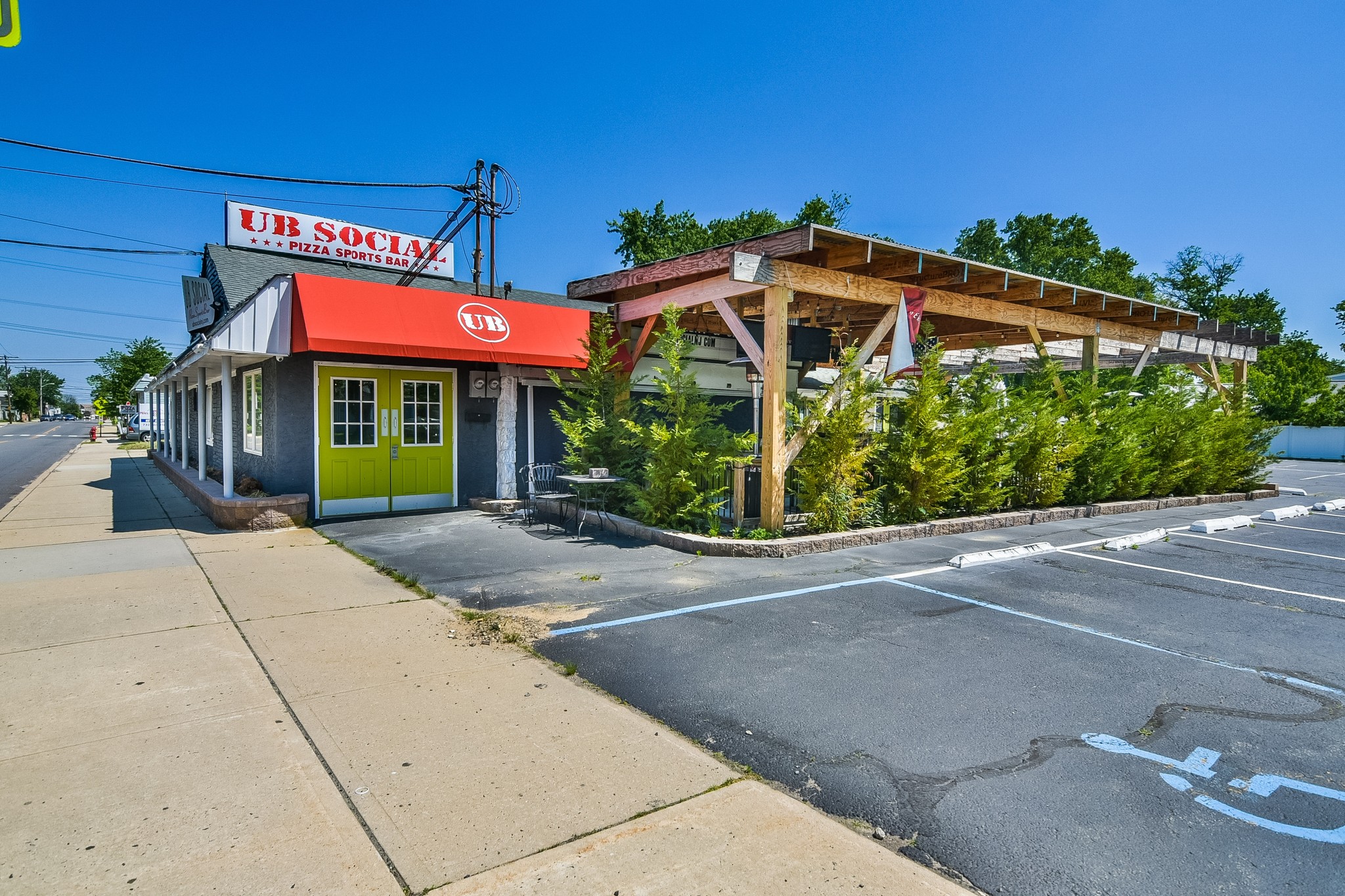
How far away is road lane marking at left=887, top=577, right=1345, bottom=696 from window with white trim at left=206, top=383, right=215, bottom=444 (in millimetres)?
15276

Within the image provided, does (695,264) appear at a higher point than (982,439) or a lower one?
higher

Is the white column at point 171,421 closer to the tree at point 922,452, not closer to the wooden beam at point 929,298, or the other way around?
the wooden beam at point 929,298

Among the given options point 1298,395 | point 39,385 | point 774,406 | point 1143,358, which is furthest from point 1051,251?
point 39,385

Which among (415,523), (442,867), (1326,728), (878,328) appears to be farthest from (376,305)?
(1326,728)

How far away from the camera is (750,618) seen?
18.6ft

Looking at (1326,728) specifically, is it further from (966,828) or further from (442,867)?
(442,867)

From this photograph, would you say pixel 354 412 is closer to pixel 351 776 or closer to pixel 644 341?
pixel 644 341

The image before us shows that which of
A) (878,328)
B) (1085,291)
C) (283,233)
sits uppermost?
(283,233)

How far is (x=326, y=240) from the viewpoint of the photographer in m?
17.7

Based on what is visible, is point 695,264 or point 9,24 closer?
point 9,24

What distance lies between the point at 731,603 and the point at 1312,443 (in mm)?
42214

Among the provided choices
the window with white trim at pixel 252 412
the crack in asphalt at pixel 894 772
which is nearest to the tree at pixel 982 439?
the crack in asphalt at pixel 894 772

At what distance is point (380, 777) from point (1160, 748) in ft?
12.4

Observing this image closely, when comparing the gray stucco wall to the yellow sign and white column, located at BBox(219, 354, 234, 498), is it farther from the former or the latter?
the yellow sign
